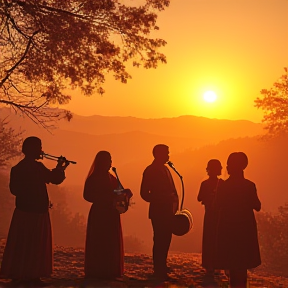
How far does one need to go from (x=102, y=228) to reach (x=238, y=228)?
2465mm

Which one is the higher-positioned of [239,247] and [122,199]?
[122,199]

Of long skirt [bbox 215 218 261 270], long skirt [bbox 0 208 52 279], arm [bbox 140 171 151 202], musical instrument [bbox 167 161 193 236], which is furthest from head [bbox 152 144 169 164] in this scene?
long skirt [bbox 0 208 52 279]

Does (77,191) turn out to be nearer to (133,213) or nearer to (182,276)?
(133,213)

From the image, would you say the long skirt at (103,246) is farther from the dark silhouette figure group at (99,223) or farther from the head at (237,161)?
the head at (237,161)

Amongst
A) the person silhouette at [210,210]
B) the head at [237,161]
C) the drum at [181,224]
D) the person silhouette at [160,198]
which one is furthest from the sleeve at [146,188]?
the head at [237,161]

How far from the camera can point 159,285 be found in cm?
889

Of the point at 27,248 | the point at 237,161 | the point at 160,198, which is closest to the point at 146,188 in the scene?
the point at 160,198

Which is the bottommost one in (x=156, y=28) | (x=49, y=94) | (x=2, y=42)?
(x=49, y=94)

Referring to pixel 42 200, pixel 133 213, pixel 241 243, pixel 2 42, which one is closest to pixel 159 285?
pixel 241 243

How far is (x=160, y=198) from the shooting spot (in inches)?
372

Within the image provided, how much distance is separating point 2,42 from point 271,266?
2324 centimetres

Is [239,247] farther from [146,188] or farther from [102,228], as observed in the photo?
[102,228]

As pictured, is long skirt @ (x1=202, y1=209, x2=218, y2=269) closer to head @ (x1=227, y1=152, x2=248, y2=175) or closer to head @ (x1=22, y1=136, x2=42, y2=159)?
head @ (x1=227, y1=152, x2=248, y2=175)

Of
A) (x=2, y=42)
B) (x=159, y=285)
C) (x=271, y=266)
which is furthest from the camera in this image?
(x=271, y=266)
